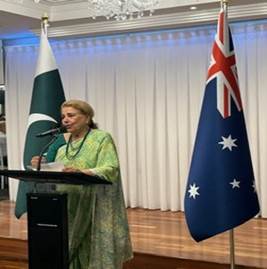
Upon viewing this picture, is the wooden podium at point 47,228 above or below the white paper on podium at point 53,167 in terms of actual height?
below

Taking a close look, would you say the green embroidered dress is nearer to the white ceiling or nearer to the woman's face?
the woman's face

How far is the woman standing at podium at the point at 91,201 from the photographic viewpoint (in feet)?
11.0

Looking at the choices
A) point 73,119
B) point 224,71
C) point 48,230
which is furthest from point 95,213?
point 224,71

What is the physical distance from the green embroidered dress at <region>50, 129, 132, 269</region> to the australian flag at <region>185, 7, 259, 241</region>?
544mm

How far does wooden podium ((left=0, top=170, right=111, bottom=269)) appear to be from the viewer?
3.14 meters

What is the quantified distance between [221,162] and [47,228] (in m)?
1.11

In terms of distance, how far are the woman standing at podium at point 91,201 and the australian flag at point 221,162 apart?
1.78 ft

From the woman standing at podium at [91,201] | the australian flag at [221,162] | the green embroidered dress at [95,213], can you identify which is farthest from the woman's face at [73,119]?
the australian flag at [221,162]

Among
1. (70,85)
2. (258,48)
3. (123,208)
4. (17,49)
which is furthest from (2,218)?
(258,48)

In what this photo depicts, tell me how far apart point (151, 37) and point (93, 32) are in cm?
71

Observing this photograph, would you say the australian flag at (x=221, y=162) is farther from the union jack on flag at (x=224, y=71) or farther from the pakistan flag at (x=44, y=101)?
the pakistan flag at (x=44, y=101)

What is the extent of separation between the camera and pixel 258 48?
6.02 m

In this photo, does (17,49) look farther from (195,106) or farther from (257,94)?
(257,94)

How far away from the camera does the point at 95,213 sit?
348cm
